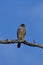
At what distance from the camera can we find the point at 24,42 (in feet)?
37.2

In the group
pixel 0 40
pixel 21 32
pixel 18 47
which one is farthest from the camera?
pixel 21 32

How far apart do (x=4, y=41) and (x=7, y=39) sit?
379 mm

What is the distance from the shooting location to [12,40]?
11.4 meters

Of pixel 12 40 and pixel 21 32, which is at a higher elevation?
pixel 21 32

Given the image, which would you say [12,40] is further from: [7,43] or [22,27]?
[22,27]

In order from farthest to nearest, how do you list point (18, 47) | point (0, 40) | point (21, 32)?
point (21, 32), point (18, 47), point (0, 40)

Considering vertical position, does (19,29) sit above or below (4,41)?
above

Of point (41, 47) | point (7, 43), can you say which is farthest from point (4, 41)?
point (41, 47)

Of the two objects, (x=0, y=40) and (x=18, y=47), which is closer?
(x=0, y=40)

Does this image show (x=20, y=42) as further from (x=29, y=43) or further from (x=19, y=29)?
(x=19, y=29)

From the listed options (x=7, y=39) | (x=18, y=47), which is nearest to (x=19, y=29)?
(x=18, y=47)

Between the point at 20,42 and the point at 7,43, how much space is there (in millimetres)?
689

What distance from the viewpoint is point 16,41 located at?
455 inches

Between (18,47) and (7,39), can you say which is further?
(18,47)
